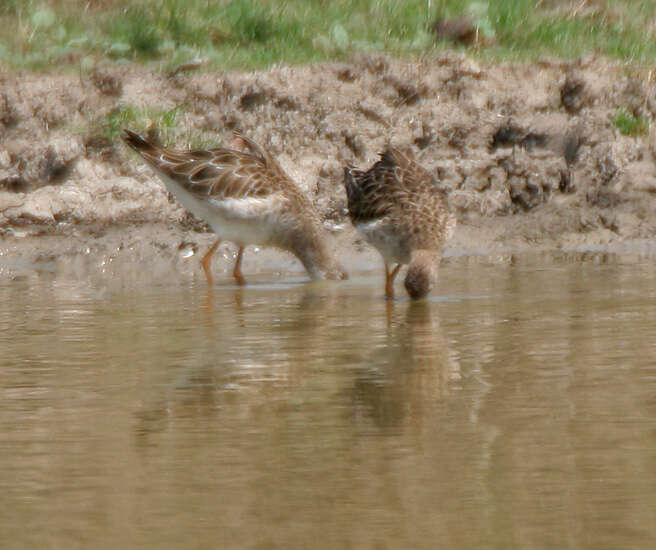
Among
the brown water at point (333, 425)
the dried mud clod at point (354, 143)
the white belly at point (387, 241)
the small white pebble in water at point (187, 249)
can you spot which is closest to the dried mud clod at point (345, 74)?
the dried mud clod at point (354, 143)

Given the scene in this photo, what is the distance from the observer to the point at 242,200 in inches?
398

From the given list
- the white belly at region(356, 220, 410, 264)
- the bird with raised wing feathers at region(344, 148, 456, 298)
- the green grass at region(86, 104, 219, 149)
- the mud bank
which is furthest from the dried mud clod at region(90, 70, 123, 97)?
the white belly at region(356, 220, 410, 264)

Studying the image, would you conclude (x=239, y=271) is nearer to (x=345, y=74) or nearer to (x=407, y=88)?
(x=345, y=74)

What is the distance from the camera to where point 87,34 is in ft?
41.9

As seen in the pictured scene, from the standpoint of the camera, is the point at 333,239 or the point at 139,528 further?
the point at 333,239

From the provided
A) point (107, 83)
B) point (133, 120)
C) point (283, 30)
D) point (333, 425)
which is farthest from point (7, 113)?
point (333, 425)

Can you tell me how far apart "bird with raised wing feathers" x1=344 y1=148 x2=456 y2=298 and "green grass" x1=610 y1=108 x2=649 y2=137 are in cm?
278

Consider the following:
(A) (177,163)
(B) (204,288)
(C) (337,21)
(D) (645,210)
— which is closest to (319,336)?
(B) (204,288)

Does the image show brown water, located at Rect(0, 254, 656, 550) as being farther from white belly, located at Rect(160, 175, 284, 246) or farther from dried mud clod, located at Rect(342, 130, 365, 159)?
dried mud clod, located at Rect(342, 130, 365, 159)

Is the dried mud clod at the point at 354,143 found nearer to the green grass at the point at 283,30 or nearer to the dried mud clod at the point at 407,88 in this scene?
the dried mud clod at the point at 407,88

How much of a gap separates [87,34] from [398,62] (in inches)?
113

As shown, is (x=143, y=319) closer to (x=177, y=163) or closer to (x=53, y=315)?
(x=53, y=315)

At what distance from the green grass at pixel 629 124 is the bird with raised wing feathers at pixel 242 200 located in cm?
303

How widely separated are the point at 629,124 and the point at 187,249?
155 inches
